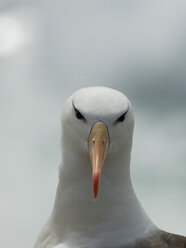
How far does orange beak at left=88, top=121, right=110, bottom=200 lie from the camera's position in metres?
9.46

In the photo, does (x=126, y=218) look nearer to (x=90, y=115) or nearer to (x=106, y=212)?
(x=106, y=212)

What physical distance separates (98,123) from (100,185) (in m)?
0.69

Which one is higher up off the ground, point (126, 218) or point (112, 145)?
point (112, 145)

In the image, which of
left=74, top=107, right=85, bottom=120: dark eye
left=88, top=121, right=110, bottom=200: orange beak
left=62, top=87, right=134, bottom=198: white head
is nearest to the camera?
left=88, top=121, right=110, bottom=200: orange beak

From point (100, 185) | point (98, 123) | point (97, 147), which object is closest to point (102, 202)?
point (100, 185)

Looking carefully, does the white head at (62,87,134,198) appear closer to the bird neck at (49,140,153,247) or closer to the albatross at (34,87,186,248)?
the albatross at (34,87,186,248)

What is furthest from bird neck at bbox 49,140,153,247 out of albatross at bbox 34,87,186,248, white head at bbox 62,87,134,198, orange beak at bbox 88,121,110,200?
orange beak at bbox 88,121,110,200

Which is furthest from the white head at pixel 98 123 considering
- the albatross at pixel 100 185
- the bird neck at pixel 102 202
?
the bird neck at pixel 102 202

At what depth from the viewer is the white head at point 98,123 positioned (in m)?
9.58

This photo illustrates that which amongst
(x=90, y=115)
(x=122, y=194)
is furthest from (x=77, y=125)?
(x=122, y=194)

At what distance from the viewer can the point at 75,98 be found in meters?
9.76

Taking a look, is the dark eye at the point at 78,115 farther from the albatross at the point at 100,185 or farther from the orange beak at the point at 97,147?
the orange beak at the point at 97,147

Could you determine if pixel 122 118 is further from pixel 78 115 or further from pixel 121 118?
pixel 78 115

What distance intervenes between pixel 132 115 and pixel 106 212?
94cm
